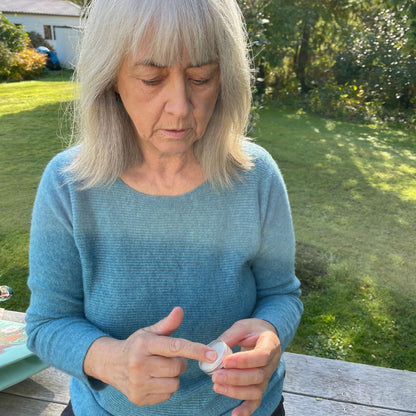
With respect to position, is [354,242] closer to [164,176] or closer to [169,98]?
[164,176]

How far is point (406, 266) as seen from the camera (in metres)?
3.99

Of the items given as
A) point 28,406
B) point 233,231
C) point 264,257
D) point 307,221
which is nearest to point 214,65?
point 233,231

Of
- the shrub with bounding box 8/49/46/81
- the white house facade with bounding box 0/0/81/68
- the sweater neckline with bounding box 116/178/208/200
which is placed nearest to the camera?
the sweater neckline with bounding box 116/178/208/200

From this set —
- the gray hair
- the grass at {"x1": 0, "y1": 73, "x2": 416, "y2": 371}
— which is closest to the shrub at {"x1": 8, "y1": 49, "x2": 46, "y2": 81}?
the grass at {"x1": 0, "y1": 73, "x2": 416, "y2": 371}

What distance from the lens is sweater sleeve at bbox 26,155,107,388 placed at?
4.03ft

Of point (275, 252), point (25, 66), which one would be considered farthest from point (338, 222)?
point (25, 66)

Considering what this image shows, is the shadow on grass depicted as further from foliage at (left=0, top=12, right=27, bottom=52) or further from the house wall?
the house wall

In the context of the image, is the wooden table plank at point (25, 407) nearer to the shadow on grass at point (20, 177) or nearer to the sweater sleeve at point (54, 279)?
the sweater sleeve at point (54, 279)

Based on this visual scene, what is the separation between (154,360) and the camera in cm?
104

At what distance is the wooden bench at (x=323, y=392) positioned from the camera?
1636 millimetres

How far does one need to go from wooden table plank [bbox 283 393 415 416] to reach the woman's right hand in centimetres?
75

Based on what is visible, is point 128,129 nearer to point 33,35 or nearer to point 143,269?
point 143,269

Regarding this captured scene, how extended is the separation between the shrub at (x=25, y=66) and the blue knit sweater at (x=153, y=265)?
44.5ft

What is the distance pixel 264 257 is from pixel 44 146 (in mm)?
6163
